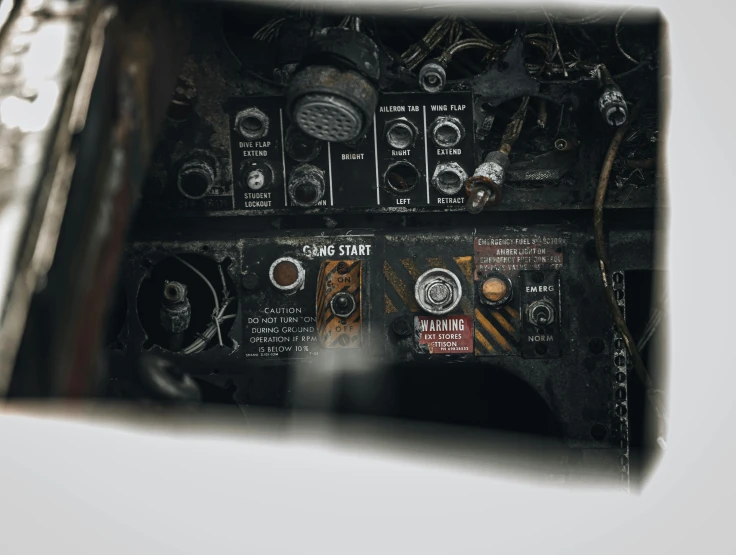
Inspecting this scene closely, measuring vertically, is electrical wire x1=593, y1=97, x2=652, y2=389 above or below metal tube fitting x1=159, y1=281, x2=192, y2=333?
above

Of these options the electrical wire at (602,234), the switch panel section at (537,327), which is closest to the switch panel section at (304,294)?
the switch panel section at (537,327)

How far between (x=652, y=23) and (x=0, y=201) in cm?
207

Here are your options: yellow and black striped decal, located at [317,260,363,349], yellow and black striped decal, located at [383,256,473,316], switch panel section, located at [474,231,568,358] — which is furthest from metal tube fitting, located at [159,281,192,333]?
switch panel section, located at [474,231,568,358]

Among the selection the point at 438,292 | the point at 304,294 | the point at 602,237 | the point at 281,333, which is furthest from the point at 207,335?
the point at 602,237

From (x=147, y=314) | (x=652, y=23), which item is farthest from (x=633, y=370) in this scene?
(x=147, y=314)

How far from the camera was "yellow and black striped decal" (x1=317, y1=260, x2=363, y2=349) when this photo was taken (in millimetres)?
2639

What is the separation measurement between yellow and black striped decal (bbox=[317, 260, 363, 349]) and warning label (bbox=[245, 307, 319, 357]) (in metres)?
0.05

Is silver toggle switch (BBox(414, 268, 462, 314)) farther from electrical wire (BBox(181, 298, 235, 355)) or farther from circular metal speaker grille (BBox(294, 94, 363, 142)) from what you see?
electrical wire (BBox(181, 298, 235, 355))

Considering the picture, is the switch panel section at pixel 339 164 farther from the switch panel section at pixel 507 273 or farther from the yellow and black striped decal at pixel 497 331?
the yellow and black striped decal at pixel 497 331

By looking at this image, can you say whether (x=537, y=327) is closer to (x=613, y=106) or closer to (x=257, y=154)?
(x=613, y=106)

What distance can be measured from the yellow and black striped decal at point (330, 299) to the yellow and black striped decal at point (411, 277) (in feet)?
0.34

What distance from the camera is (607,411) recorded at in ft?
8.71

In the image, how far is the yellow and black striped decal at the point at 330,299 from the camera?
8.66ft

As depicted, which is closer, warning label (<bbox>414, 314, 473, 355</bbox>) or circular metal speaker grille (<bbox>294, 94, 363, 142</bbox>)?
circular metal speaker grille (<bbox>294, 94, 363, 142</bbox>)
